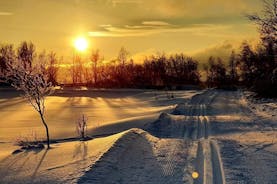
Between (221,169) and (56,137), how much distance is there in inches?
391

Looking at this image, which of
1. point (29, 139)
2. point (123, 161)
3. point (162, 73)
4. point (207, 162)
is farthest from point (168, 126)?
point (162, 73)

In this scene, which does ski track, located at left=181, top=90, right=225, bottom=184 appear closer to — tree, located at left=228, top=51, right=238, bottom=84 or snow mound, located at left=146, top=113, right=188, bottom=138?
snow mound, located at left=146, top=113, right=188, bottom=138

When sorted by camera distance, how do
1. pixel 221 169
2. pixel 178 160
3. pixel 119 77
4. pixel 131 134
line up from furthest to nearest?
pixel 119 77 < pixel 131 134 < pixel 178 160 < pixel 221 169

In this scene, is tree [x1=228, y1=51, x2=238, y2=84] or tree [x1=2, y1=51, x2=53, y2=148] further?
tree [x1=228, y1=51, x2=238, y2=84]

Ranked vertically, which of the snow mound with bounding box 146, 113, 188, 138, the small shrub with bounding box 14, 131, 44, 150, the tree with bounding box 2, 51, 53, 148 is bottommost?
the small shrub with bounding box 14, 131, 44, 150

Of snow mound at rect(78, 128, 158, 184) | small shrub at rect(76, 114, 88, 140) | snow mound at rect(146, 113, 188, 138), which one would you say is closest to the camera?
snow mound at rect(78, 128, 158, 184)

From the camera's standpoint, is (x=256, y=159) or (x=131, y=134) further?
(x=131, y=134)

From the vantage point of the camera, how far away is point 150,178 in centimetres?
826

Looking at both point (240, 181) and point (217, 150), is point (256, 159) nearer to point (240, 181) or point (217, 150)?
point (217, 150)

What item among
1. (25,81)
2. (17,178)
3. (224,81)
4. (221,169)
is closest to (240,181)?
(221,169)

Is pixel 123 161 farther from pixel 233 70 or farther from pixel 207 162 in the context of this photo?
pixel 233 70

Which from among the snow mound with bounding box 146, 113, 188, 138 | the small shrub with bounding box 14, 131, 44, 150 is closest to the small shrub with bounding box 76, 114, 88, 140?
the small shrub with bounding box 14, 131, 44, 150

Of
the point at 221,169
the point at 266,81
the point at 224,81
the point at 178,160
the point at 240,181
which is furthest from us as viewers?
the point at 224,81

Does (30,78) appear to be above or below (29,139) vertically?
above
